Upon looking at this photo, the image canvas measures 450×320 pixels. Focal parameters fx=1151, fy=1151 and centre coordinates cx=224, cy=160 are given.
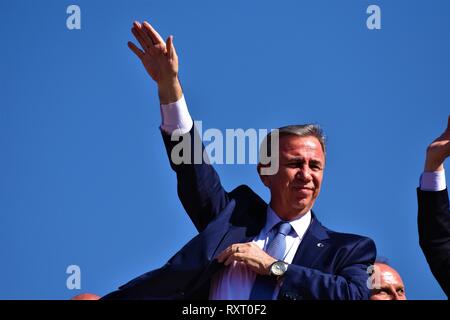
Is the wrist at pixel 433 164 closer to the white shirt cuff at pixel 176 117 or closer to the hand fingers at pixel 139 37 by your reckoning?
the white shirt cuff at pixel 176 117

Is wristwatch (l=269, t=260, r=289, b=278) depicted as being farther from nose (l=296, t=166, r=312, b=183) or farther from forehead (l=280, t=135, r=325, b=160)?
forehead (l=280, t=135, r=325, b=160)

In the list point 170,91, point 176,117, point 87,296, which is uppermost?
point 170,91

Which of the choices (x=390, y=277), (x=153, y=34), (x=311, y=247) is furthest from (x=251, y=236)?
(x=390, y=277)

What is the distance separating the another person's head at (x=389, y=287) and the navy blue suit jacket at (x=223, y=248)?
1203 millimetres

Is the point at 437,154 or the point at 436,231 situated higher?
the point at 437,154

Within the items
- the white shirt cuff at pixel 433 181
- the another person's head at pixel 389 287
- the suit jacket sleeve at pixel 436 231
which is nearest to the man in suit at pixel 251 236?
the suit jacket sleeve at pixel 436 231

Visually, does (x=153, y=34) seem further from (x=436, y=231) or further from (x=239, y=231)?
(x=436, y=231)

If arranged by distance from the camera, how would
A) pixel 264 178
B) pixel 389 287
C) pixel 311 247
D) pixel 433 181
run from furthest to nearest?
pixel 389 287 → pixel 264 178 → pixel 433 181 → pixel 311 247

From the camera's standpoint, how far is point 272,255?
745cm

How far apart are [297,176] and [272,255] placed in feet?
1.99

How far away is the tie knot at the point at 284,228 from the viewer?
7.57m

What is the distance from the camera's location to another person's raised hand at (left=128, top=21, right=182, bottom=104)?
7688mm

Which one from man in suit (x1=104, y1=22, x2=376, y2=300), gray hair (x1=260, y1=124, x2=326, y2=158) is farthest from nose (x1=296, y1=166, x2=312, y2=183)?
gray hair (x1=260, y1=124, x2=326, y2=158)

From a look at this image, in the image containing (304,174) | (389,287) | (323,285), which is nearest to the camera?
(323,285)
